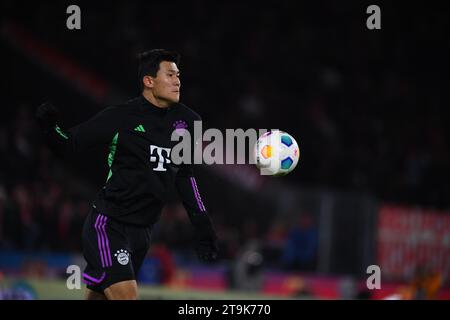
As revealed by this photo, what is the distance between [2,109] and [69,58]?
1803 millimetres

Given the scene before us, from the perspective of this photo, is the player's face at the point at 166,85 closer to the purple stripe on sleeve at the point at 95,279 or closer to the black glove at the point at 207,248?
the black glove at the point at 207,248

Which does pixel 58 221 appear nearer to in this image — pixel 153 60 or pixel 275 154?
pixel 275 154

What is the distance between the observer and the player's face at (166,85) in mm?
5367

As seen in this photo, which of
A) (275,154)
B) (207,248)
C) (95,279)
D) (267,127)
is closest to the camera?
(95,279)

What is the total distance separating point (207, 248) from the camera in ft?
18.0

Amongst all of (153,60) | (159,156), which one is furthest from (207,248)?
(153,60)

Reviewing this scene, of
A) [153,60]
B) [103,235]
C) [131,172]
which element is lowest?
[103,235]

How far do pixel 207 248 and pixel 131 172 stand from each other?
70 centimetres

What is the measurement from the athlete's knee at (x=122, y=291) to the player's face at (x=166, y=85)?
1.17 meters

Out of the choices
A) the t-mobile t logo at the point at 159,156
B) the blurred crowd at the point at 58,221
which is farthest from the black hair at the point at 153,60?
the blurred crowd at the point at 58,221

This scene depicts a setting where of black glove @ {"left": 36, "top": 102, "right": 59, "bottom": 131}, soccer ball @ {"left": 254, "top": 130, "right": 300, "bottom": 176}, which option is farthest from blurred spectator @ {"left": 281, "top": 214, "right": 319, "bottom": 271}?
black glove @ {"left": 36, "top": 102, "right": 59, "bottom": 131}

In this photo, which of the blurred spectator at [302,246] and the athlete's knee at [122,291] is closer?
the athlete's knee at [122,291]
